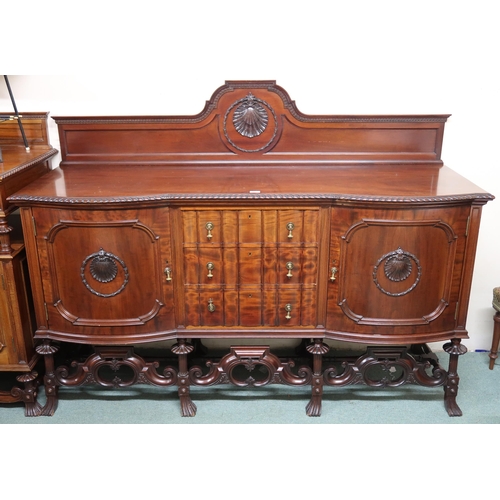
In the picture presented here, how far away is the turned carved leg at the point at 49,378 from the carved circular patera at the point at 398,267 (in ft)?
4.50

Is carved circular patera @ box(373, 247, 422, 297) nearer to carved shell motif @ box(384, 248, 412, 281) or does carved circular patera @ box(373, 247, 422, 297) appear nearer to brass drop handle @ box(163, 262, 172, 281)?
carved shell motif @ box(384, 248, 412, 281)

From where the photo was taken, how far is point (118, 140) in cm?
241

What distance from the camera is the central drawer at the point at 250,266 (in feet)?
6.58

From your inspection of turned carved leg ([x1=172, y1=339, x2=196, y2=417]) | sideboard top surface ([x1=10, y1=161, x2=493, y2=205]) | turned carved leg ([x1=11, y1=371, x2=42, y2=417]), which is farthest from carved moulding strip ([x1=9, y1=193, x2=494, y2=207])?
turned carved leg ([x1=11, y1=371, x2=42, y2=417])

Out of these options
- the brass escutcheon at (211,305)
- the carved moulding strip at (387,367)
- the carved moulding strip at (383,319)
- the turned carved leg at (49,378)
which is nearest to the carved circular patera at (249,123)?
the brass escutcheon at (211,305)

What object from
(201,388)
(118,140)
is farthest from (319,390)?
(118,140)

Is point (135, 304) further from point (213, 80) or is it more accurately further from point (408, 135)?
point (408, 135)

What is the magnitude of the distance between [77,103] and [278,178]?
41.0 inches

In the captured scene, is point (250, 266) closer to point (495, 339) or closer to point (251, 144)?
point (251, 144)

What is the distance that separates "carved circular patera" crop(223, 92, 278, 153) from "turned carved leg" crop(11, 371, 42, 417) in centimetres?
135

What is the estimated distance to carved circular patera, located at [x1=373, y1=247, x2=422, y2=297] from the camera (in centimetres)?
201

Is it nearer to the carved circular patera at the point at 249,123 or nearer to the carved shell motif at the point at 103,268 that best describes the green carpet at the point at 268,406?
the carved shell motif at the point at 103,268

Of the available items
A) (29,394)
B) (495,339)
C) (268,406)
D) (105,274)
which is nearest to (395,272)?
(268,406)

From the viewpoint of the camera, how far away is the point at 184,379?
2254mm
